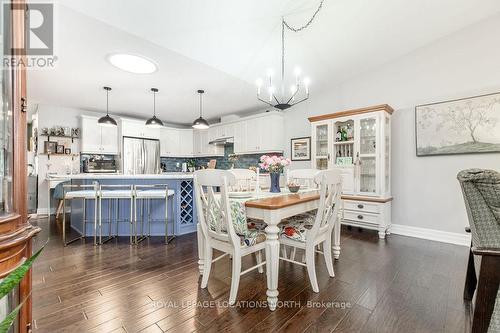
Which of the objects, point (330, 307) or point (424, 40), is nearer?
point (330, 307)

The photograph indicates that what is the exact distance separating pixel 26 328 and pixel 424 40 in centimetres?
495

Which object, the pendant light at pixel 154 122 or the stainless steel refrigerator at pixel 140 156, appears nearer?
the pendant light at pixel 154 122

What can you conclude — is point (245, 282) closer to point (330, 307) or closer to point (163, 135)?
point (330, 307)

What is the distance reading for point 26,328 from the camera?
0.93 metres

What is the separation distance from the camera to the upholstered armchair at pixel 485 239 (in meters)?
1.05

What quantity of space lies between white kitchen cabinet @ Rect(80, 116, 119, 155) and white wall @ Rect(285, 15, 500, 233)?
5.35 metres

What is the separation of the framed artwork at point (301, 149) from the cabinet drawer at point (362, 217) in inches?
53.8

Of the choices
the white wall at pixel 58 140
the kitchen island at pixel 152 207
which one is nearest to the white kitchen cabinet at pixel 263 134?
the kitchen island at pixel 152 207

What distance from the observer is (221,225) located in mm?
1890

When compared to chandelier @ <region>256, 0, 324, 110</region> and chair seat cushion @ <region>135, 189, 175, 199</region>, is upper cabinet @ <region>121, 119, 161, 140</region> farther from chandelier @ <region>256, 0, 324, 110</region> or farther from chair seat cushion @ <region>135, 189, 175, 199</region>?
chandelier @ <region>256, 0, 324, 110</region>

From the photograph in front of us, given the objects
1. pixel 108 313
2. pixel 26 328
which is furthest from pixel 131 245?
pixel 26 328

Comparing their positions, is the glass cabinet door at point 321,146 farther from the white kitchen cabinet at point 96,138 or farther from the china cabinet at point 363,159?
the white kitchen cabinet at point 96,138

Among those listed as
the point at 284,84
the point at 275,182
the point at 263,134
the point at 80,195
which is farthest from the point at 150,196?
the point at 284,84

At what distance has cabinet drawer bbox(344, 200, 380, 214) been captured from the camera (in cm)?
356
